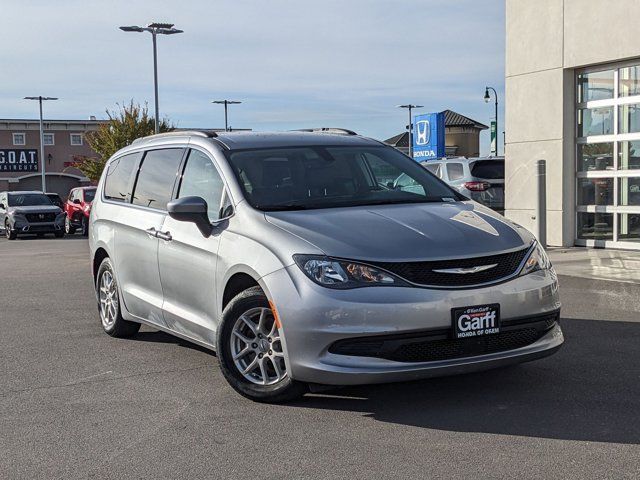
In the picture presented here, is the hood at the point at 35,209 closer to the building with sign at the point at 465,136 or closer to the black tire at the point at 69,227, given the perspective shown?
the black tire at the point at 69,227

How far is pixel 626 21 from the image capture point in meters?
14.0

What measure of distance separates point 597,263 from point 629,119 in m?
2.86

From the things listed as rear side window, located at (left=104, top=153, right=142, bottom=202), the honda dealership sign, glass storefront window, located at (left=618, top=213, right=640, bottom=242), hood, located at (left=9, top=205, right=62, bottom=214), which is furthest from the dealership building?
the honda dealership sign

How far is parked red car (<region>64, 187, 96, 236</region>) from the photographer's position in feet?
104

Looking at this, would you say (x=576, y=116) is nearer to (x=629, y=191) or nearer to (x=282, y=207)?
(x=629, y=191)

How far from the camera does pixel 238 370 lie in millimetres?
5551

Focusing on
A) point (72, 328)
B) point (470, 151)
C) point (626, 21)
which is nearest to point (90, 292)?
point (72, 328)

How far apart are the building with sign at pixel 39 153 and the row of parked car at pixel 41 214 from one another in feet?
153

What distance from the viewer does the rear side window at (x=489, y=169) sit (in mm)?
18422

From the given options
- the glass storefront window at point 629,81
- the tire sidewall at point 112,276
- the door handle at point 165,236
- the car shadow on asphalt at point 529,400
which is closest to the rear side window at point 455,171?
the glass storefront window at point 629,81

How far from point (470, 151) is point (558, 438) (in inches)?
2592

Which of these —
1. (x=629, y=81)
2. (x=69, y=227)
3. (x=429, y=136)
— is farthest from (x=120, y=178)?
(x=429, y=136)

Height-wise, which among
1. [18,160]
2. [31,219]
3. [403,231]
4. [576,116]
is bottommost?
[31,219]

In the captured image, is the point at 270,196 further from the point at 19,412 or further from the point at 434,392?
the point at 19,412
